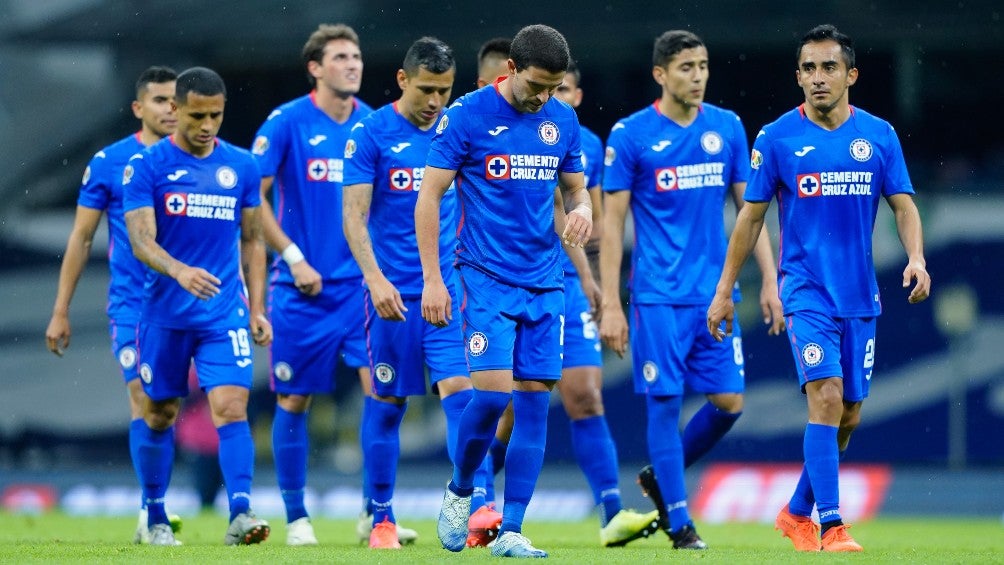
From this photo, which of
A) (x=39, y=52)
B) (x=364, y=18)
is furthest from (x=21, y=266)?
(x=364, y=18)

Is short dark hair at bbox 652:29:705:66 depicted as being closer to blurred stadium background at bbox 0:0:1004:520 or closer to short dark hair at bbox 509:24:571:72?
short dark hair at bbox 509:24:571:72

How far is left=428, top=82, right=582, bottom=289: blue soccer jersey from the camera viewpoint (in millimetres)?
7027

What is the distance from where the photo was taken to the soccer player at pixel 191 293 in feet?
27.4

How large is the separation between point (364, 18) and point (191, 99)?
6757mm

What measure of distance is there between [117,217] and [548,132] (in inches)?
144

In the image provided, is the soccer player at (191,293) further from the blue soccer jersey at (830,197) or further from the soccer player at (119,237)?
the blue soccer jersey at (830,197)

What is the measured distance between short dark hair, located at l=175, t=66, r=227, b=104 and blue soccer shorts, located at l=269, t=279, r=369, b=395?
1423 mm

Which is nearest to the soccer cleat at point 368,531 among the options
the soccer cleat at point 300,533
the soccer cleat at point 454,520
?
the soccer cleat at point 300,533

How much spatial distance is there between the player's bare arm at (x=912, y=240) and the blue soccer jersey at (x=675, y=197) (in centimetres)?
117

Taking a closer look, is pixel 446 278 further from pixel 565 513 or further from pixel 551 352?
pixel 565 513

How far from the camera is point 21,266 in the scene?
604 inches

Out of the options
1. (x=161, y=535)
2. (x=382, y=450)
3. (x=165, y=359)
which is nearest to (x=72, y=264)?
(x=165, y=359)

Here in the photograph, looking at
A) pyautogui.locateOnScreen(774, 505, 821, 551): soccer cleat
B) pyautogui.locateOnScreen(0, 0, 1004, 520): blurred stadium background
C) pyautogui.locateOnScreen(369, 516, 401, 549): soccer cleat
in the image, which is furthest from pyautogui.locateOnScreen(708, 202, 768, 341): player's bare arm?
pyautogui.locateOnScreen(0, 0, 1004, 520): blurred stadium background

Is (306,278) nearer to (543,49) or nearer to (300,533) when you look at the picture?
(300,533)
